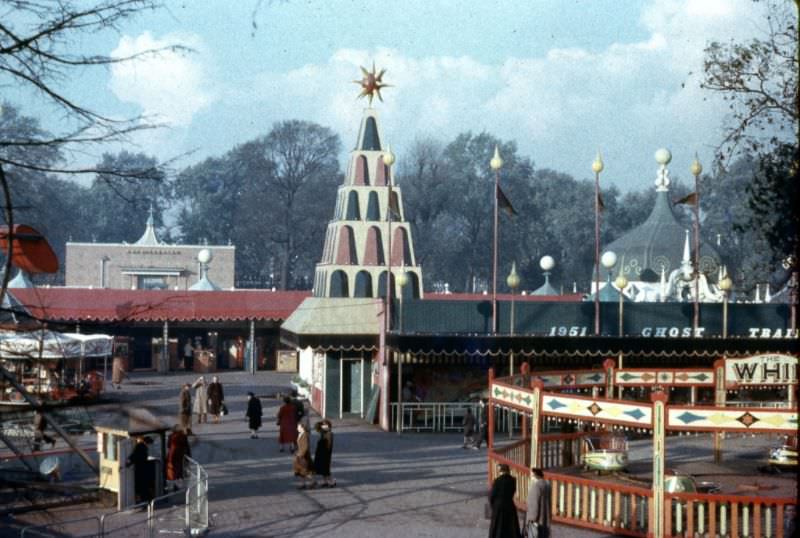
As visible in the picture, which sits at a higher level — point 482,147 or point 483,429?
point 482,147

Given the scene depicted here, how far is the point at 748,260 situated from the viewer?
278ft

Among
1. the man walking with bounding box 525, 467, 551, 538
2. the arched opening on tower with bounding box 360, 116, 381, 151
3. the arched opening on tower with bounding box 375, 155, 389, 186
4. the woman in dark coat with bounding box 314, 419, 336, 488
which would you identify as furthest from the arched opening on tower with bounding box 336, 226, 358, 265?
the man walking with bounding box 525, 467, 551, 538

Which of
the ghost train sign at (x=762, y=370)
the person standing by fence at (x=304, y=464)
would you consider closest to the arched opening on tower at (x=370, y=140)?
the ghost train sign at (x=762, y=370)

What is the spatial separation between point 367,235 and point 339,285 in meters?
1.80

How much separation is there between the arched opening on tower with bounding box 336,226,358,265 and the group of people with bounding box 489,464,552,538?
20.0 meters

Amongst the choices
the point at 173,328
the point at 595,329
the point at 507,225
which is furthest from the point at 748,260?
the point at 595,329

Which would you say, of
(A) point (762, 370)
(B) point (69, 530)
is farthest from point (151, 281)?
(B) point (69, 530)

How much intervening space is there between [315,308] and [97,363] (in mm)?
17104

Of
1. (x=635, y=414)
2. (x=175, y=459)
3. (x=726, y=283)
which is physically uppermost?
(x=726, y=283)

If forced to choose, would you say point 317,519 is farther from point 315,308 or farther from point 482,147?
point 482,147

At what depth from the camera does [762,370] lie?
80.8 ft

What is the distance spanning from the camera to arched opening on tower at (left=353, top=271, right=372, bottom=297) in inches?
1374

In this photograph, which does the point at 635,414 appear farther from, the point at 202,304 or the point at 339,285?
the point at 202,304

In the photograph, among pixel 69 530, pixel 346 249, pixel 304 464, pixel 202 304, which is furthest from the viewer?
pixel 202 304
